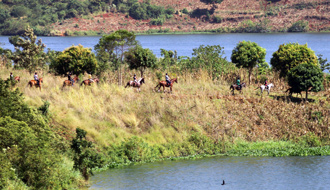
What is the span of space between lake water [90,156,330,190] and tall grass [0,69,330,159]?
218cm

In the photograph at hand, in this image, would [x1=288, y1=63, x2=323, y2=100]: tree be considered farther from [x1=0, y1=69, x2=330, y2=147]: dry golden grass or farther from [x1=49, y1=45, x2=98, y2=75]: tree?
[x1=49, y1=45, x2=98, y2=75]: tree

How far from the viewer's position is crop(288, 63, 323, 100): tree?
108ft

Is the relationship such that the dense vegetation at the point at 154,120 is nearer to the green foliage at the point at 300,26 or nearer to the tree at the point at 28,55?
the tree at the point at 28,55

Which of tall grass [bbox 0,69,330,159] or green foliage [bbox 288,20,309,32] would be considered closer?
tall grass [bbox 0,69,330,159]

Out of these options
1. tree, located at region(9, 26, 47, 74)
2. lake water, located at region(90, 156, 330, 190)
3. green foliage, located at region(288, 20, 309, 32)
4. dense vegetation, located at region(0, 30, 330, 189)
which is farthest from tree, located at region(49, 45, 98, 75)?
green foliage, located at region(288, 20, 309, 32)

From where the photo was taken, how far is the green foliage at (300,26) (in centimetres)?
17112

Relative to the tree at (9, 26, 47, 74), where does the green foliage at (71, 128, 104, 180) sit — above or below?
below

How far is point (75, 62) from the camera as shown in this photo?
38.4m

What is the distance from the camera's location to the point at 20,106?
21.5 metres

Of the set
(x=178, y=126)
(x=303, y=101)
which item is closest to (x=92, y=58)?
(x=178, y=126)

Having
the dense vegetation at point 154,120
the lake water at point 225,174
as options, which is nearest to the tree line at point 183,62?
the dense vegetation at point 154,120

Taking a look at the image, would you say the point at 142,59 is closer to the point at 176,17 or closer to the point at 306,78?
the point at 306,78

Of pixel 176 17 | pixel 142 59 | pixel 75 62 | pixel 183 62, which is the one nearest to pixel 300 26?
pixel 176 17

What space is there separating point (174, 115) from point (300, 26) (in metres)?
152
